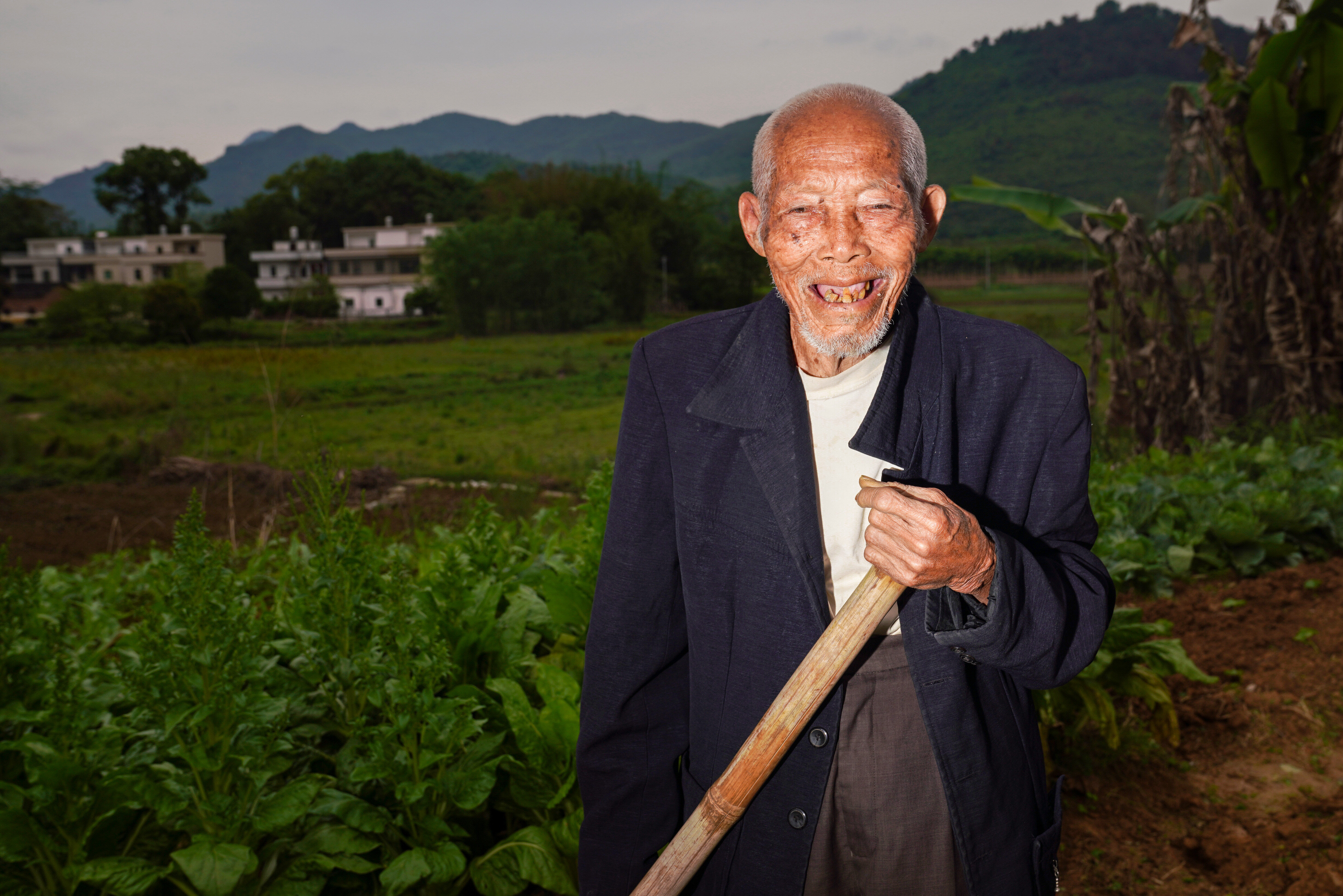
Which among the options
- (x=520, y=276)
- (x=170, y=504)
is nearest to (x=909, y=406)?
(x=170, y=504)

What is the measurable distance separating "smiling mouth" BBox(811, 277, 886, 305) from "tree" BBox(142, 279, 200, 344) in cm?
2072

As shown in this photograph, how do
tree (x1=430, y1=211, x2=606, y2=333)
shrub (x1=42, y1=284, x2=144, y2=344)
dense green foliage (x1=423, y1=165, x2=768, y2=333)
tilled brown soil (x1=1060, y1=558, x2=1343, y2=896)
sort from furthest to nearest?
tree (x1=430, y1=211, x2=606, y2=333), dense green foliage (x1=423, y1=165, x2=768, y2=333), shrub (x1=42, y1=284, x2=144, y2=344), tilled brown soil (x1=1060, y1=558, x2=1343, y2=896)

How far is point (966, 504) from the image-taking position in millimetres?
1102

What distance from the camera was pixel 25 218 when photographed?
19828mm

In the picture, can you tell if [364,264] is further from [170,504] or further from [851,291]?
[851,291]

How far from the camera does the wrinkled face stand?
1.05m

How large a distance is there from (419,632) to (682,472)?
36.4 inches

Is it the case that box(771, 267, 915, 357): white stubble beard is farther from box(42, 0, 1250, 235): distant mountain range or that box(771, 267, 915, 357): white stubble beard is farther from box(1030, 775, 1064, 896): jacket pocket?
box(42, 0, 1250, 235): distant mountain range

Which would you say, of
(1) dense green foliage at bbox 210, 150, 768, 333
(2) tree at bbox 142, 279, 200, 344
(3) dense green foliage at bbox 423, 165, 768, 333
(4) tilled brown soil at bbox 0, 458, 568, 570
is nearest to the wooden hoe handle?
(4) tilled brown soil at bbox 0, 458, 568, 570

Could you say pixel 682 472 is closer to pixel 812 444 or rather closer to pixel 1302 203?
pixel 812 444

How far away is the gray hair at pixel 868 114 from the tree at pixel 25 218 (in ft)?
75.9

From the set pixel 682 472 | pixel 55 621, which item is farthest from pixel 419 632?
pixel 55 621

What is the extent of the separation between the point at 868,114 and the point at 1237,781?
246 cm

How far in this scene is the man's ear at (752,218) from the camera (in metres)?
1.17
